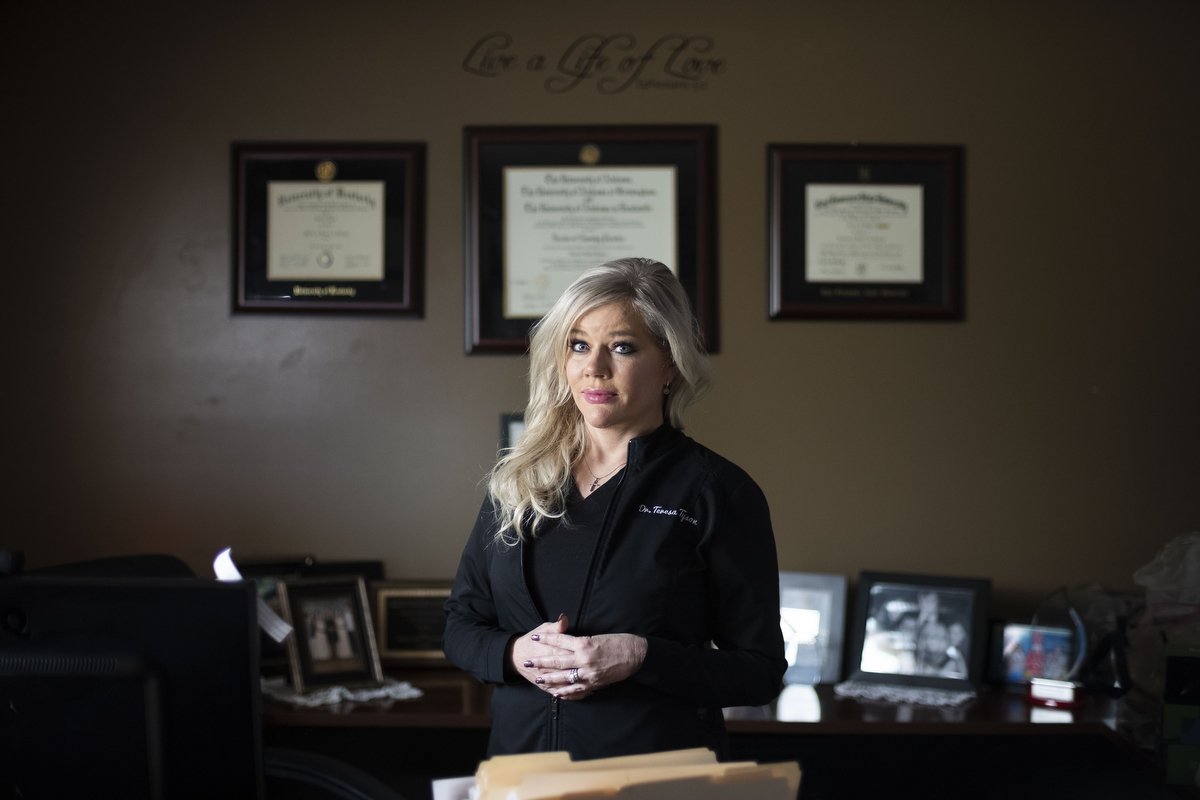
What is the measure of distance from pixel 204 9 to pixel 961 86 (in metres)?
2.08

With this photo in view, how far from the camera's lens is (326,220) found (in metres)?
3.08

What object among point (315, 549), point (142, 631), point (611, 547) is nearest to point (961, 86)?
point (611, 547)

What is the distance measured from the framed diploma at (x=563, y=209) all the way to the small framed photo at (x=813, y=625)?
0.71 m

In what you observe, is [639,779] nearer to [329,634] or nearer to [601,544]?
[601,544]

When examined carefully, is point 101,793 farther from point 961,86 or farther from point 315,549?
point 961,86

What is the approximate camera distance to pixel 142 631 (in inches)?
49.6

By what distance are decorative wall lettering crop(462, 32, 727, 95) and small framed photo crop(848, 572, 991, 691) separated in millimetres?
1442

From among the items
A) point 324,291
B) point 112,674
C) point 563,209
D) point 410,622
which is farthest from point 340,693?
point 112,674

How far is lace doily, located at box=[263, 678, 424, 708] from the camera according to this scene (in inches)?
106

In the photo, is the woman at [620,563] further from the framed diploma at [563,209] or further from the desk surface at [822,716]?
the framed diploma at [563,209]

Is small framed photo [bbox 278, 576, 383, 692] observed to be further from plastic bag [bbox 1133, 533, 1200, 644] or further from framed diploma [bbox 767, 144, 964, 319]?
plastic bag [bbox 1133, 533, 1200, 644]

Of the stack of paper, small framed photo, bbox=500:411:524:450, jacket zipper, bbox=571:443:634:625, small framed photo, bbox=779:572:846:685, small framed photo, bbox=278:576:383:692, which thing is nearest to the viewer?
the stack of paper

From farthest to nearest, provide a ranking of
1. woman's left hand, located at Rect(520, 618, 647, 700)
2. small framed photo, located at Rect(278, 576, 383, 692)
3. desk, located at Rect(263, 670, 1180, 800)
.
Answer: small framed photo, located at Rect(278, 576, 383, 692) < desk, located at Rect(263, 670, 1180, 800) < woman's left hand, located at Rect(520, 618, 647, 700)

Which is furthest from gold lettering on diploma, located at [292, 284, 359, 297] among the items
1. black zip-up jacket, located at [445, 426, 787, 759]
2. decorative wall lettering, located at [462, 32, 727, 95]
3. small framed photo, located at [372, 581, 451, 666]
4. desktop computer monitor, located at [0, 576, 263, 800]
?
desktop computer monitor, located at [0, 576, 263, 800]
